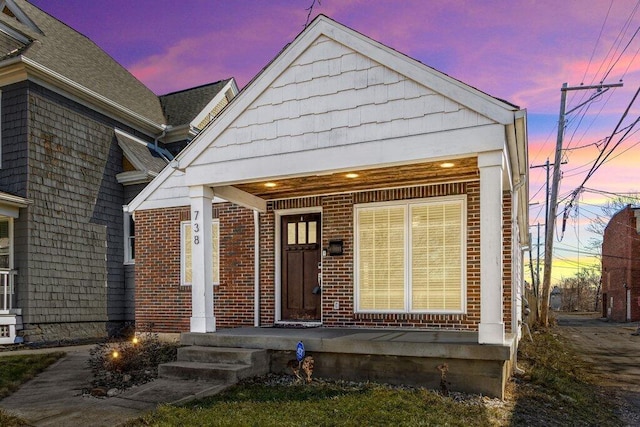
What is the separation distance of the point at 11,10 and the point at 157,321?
1000 centimetres

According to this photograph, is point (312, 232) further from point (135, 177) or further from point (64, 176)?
point (64, 176)

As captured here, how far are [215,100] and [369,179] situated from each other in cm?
1103

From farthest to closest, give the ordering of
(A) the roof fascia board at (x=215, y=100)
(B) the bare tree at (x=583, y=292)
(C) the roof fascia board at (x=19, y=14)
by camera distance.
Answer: (B) the bare tree at (x=583, y=292) → (A) the roof fascia board at (x=215, y=100) → (C) the roof fascia board at (x=19, y=14)

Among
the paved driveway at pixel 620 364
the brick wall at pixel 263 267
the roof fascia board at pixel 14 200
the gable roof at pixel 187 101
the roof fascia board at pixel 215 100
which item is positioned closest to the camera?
the paved driveway at pixel 620 364

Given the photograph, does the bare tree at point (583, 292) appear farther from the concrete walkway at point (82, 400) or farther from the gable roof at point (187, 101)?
the concrete walkway at point (82, 400)

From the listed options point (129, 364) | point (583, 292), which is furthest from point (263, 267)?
point (583, 292)

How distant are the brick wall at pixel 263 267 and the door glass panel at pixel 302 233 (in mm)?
388

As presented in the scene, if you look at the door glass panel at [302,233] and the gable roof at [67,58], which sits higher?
the gable roof at [67,58]

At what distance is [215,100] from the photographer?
17672 mm

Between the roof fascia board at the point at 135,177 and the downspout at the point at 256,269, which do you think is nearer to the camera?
the downspout at the point at 256,269

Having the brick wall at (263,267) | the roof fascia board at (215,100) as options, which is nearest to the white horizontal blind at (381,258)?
the brick wall at (263,267)

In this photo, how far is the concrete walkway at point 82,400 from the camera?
530 cm

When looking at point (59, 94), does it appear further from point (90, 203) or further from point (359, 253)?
point (359, 253)

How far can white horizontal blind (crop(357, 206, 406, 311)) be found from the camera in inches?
346
